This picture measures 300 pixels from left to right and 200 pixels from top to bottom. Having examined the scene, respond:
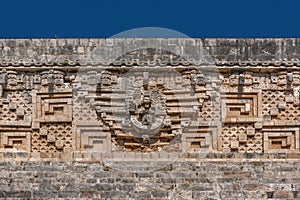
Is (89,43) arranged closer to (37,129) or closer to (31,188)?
(37,129)

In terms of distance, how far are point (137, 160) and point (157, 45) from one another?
6.77ft

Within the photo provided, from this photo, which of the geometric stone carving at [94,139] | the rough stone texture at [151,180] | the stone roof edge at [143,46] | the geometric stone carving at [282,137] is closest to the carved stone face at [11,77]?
the stone roof edge at [143,46]

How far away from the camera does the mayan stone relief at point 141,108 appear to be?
54.3 ft

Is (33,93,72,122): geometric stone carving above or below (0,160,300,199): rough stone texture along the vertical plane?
above

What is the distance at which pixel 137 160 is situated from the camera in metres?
16.1

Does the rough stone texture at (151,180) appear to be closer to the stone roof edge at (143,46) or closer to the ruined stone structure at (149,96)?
the ruined stone structure at (149,96)

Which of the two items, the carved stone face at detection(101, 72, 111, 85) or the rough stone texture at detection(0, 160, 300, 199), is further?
the carved stone face at detection(101, 72, 111, 85)

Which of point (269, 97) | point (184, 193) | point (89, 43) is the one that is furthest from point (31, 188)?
A: point (269, 97)

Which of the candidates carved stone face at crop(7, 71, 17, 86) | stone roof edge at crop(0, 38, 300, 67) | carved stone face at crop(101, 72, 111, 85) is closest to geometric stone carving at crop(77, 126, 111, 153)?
carved stone face at crop(101, 72, 111, 85)

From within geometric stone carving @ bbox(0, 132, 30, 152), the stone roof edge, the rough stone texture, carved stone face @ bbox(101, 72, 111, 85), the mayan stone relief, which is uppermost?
the stone roof edge

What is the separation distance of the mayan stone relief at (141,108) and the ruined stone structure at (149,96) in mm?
17

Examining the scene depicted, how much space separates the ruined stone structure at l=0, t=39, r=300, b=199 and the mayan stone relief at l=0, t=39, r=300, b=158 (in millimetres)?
17

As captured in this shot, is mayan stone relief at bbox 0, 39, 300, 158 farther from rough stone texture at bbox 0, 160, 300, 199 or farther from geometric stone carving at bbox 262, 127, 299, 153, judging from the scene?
rough stone texture at bbox 0, 160, 300, 199

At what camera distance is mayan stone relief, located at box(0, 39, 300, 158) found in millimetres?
16547
